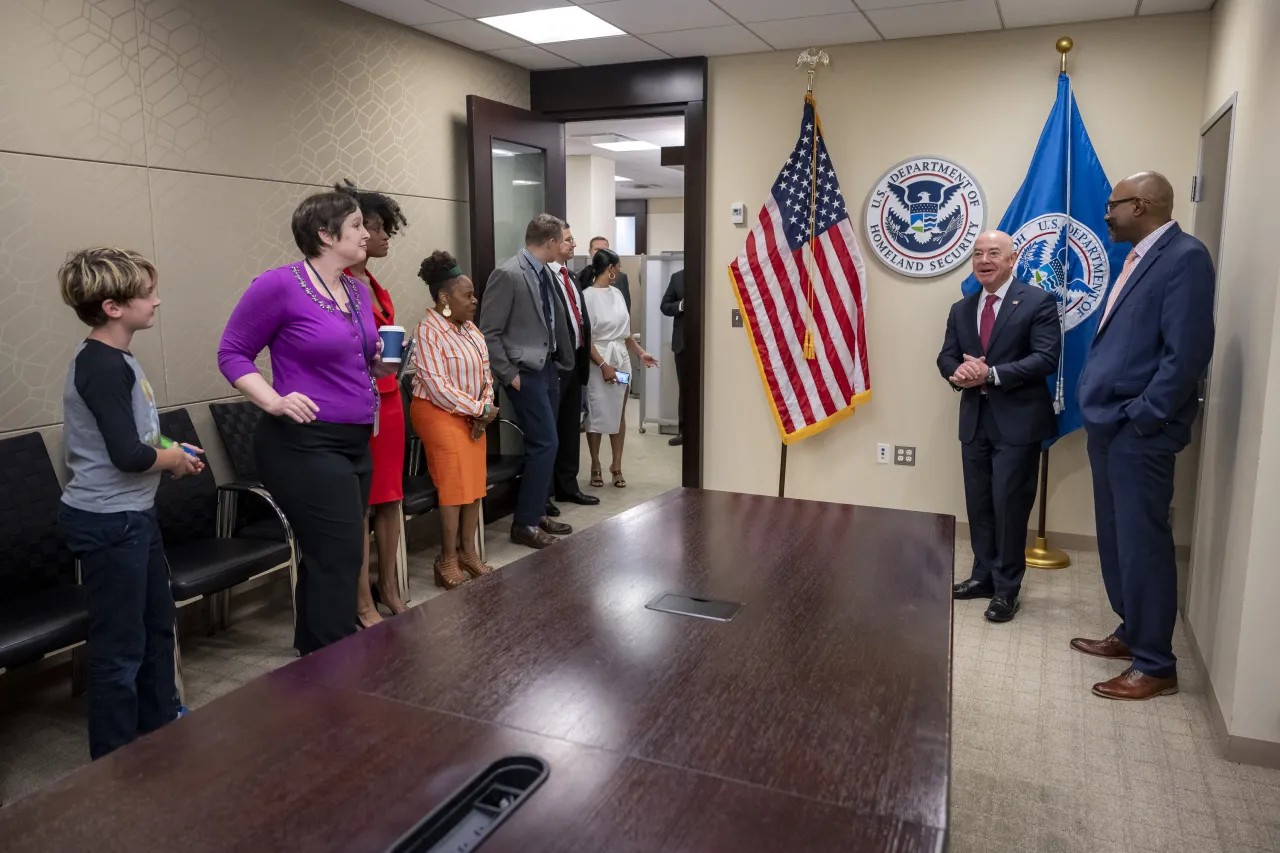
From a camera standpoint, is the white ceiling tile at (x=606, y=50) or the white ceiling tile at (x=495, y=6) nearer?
the white ceiling tile at (x=495, y=6)

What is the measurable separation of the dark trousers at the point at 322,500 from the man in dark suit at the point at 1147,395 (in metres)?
2.37

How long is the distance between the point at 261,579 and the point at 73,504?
1.59m

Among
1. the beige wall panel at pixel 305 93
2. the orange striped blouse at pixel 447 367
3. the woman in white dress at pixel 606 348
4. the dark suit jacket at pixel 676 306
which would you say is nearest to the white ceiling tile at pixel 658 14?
the beige wall panel at pixel 305 93

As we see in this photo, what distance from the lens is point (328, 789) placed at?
114 cm

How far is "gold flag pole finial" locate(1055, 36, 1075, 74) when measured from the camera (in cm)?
424

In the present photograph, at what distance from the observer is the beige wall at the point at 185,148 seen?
9.32ft

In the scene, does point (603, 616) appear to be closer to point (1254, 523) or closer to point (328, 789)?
point (328, 789)

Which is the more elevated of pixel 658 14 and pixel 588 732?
pixel 658 14

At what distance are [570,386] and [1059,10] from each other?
124 inches

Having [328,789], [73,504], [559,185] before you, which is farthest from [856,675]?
[559,185]

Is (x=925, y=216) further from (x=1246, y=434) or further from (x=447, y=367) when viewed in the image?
(x=447, y=367)

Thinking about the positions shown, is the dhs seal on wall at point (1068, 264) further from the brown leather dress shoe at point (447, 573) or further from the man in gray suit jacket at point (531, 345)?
the brown leather dress shoe at point (447, 573)

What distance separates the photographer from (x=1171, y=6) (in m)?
4.03

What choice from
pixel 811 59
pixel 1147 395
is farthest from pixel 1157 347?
pixel 811 59
